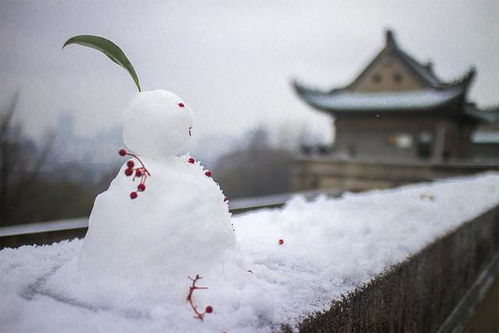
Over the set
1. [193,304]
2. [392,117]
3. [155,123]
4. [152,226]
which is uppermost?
[155,123]

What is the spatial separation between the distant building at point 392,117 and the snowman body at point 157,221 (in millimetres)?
13169

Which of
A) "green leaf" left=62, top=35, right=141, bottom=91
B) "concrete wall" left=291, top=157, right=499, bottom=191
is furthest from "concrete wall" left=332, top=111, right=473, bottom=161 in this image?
"green leaf" left=62, top=35, right=141, bottom=91

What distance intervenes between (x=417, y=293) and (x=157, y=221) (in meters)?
1.60

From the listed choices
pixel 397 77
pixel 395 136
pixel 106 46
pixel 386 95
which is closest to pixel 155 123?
pixel 106 46

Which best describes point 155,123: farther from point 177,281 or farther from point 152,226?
point 177,281

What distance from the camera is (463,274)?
3.08 metres

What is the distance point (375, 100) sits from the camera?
56.5ft

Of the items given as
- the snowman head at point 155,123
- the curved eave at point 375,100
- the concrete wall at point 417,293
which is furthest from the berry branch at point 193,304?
the curved eave at point 375,100

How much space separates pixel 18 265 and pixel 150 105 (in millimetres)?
719

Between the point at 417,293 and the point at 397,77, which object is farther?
the point at 397,77

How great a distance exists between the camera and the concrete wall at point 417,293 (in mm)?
1271

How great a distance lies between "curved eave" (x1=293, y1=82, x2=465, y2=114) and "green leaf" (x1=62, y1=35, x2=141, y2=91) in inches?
629

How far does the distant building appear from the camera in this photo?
1482 cm

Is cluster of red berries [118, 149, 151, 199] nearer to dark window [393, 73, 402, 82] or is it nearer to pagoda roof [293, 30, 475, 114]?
pagoda roof [293, 30, 475, 114]
